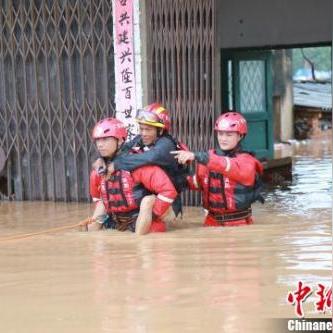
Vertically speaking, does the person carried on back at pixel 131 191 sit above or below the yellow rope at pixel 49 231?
above

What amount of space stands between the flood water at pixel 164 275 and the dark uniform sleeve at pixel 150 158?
0.53 metres

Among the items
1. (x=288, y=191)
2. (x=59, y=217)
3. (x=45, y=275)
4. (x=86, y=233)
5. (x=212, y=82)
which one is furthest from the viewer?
(x=288, y=191)

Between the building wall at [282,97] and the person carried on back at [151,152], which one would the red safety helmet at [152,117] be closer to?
the person carried on back at [151,152]

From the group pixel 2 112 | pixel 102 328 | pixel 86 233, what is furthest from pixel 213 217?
pixel 2 112

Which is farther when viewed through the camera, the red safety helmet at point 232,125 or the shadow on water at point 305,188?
the shadow on water at point 305,188

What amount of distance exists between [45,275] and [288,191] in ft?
15.9

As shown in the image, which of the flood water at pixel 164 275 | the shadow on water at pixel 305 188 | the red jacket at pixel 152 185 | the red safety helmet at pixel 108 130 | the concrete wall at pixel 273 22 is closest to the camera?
the flood water at pixel 164 275

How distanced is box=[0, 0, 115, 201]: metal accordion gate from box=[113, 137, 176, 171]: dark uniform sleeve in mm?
2215

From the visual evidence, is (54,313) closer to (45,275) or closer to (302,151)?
(45,275)

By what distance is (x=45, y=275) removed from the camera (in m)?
4.43

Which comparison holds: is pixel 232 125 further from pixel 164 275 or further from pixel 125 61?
pixel 125 61

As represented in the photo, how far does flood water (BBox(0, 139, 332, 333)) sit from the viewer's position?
11.5 feet

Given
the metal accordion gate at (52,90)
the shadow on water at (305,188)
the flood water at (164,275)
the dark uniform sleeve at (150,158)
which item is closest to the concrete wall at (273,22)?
the metal accordion gate at (52,90)

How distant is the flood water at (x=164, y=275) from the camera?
3496 mm
